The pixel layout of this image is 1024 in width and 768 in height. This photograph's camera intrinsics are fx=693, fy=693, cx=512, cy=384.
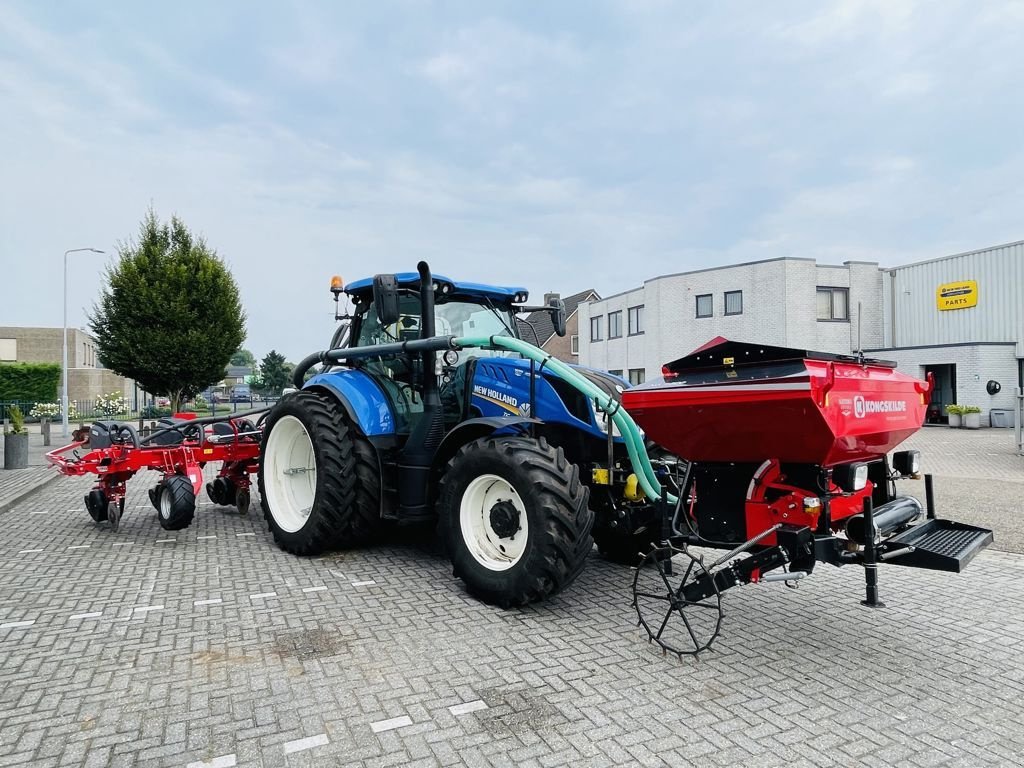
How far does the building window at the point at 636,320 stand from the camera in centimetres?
3188

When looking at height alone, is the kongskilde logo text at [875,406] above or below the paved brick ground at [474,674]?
above

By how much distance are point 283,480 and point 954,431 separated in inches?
822

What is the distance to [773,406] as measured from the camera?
3.38 meters

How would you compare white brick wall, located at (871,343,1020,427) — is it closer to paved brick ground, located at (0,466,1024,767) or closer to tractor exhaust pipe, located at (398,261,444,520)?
paved brick ground, located at (0,466,1024,767)

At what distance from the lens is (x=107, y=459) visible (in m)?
6.98

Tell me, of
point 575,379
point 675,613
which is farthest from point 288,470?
point 675,613

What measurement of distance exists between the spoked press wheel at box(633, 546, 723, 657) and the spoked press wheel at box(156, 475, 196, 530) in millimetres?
4209

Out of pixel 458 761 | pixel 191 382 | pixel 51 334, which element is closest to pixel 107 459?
pixel 458 761

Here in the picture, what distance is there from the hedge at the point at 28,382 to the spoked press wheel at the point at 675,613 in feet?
137

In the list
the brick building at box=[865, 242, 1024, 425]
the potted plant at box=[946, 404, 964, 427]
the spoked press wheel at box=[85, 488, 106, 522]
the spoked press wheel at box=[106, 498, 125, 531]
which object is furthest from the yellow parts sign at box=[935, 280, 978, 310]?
the spoked press wheel at box=[85, 488, 106, 522]

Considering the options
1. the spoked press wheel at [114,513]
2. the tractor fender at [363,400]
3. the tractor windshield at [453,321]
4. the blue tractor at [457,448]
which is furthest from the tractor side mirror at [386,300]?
the spoked press wheel at [114,513]

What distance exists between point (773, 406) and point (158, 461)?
6.04 meters

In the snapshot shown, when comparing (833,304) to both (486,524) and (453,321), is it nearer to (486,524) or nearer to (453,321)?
(453,321)

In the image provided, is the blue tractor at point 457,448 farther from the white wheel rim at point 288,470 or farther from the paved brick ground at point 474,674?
the paved brick ground at point 474,674
